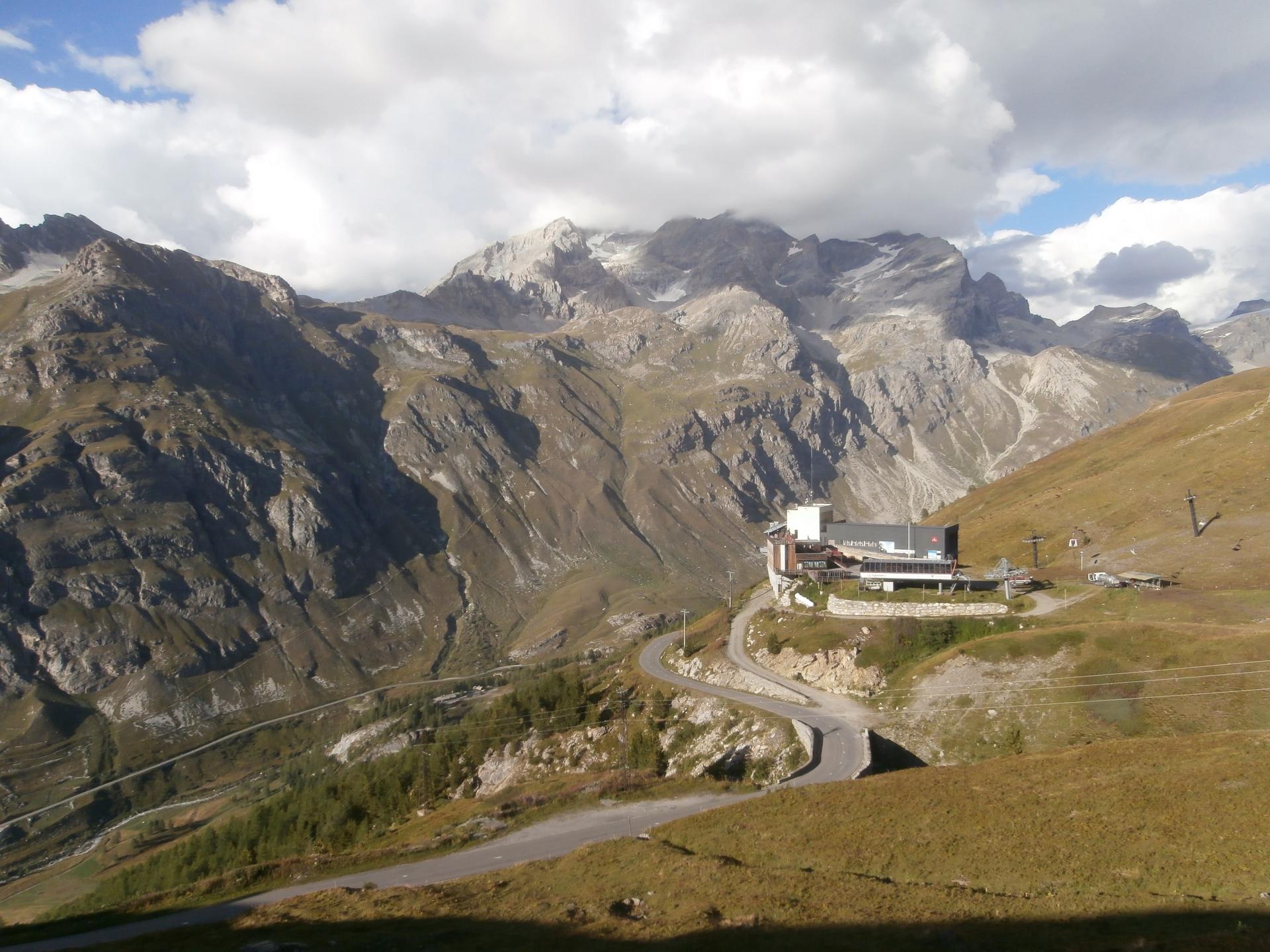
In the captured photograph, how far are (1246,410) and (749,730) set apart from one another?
142m

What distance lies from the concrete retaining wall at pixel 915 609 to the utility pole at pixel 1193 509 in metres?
38.4

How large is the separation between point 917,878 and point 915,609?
216ft

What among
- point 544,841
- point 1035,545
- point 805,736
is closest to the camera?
point 544,841

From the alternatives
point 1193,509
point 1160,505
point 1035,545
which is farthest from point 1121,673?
point 1160,505

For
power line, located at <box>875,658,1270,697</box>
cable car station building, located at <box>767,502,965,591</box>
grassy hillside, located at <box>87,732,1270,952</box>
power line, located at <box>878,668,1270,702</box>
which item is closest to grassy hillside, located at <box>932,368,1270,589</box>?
cable car station building, located at <box>767,502,965,591</box>

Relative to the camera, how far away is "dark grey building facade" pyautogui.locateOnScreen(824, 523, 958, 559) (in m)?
126

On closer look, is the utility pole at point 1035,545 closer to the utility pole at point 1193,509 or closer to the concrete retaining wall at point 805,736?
the utility pole at point 1193,509

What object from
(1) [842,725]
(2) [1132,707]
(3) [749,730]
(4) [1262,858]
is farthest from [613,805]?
(2) [1132,707]

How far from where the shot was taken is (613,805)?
59.8 m

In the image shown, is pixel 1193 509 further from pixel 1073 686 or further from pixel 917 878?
pixel 917 878

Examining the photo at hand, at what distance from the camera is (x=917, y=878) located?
37.6 m

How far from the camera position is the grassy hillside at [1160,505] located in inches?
4033

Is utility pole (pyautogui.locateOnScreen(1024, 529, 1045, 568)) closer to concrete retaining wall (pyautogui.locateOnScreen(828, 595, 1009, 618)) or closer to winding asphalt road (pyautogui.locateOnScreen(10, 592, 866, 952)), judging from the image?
concrete retaining wall (pyautogui.locateOnScreen(828, 595, 1009, 618))

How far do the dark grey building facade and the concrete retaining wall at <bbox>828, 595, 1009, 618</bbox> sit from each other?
26626 millimetres
